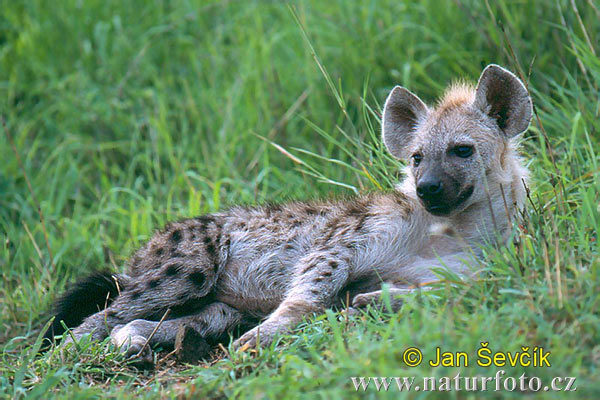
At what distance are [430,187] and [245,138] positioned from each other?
94.2 inches

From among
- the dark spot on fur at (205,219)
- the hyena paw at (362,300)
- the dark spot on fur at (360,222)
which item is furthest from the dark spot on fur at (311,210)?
the hyena paw at (362,300)

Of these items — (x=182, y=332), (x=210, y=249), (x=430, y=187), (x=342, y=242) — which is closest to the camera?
(x=182, y=332)

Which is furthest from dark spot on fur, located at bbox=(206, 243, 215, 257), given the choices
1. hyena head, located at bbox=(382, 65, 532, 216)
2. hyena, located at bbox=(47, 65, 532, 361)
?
hyena head, located at bbox=(382, 65, 532, 216)

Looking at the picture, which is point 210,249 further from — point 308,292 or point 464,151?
point 464,151

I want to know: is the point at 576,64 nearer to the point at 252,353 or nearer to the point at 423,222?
the point at 423,222

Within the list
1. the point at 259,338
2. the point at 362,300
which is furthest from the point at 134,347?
the point at 362,300

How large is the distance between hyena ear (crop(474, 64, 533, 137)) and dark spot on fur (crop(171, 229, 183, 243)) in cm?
164

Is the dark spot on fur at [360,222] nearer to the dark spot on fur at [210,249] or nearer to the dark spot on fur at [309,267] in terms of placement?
the dark spot on fur at [309,267]

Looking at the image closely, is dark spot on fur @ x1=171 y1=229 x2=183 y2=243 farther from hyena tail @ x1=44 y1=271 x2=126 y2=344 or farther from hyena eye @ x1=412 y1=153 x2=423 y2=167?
hyena eye @ x1=412 y1=153 x2=423 y2=167

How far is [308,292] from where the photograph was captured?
3420mm

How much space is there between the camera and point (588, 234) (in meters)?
3.09

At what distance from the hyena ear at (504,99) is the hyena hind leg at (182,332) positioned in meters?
1.61

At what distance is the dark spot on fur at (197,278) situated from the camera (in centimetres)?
373

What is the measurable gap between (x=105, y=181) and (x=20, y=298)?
51.8 inches
